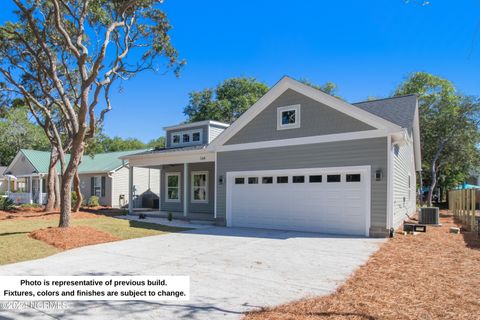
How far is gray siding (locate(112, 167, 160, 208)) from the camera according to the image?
2572 cm

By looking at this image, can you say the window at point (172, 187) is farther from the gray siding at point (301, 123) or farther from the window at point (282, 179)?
the window at point (282, 179)

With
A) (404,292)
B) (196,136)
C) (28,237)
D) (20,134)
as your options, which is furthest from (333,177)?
(20,134)

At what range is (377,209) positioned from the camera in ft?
36.9

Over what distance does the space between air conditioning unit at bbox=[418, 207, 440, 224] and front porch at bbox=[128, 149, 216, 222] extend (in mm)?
9443

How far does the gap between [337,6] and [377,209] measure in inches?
253

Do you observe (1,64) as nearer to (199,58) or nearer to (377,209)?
(199,58)

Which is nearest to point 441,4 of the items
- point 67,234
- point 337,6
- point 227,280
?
point 337,6

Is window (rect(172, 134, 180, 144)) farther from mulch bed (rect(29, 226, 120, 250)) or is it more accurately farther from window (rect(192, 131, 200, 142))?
mulch bed (rect(29, 226, 120, 250))

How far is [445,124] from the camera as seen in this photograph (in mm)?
25500

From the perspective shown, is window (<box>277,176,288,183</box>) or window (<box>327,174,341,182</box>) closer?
window (<box>327,174,341,182</box>)

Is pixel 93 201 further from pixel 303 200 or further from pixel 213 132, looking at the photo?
pixel 303 200

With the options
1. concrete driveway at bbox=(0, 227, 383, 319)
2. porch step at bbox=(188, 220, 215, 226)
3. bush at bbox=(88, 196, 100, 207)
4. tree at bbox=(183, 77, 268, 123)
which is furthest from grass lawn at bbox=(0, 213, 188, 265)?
tree at bbox=(183, 77, 268, 123)

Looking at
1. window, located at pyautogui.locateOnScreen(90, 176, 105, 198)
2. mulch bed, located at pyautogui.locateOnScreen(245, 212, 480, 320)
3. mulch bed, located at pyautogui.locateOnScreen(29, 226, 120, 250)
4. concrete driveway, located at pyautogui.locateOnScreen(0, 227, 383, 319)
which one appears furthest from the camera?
window, located at pyautogui.locateOnScreen(90, 176, 105, 198)

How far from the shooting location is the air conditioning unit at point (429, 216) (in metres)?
15.0
